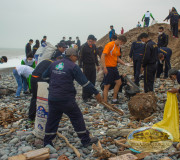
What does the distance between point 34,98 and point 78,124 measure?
2022 millimetres

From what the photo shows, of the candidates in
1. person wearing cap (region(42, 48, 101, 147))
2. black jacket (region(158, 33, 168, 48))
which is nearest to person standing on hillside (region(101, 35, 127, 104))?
person wearing cap (region(42, 48, 101, 147))

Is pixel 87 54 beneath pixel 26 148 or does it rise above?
above

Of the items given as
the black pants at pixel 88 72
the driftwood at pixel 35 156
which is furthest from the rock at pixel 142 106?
the driftwood at pixel 35 156

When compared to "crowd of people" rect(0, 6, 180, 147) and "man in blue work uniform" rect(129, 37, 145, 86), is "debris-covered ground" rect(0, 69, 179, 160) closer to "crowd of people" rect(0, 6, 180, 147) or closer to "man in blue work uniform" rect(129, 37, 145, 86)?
"crowd of people" rect(0, 6, 180, 147)

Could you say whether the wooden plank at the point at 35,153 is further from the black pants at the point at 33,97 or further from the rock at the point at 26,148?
the black pants at the point at 33,97

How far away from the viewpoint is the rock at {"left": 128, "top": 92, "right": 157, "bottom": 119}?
576cm

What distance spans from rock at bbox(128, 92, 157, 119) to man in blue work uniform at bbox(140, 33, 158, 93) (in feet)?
3.81

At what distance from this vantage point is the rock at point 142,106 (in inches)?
227

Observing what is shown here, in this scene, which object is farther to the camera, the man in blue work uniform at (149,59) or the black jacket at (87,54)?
the black jacket at (87,54)

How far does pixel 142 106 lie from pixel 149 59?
189cm

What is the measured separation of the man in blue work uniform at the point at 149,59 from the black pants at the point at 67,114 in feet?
12.1

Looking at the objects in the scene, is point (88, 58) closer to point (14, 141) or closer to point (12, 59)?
point (14, 141)

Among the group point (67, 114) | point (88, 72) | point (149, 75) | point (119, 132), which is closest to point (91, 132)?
point (119, 132)

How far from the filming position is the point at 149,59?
685 centimetres
